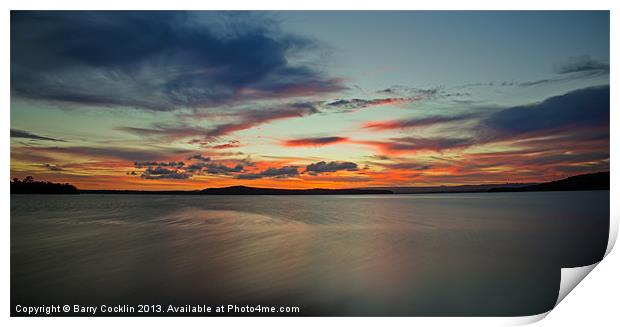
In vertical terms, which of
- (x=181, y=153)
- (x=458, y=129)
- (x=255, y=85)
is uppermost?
(x=255, y=85)

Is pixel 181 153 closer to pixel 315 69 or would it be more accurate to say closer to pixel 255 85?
pixel 255 85

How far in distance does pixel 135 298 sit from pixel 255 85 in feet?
10.7

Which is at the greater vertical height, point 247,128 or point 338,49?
point 338,49

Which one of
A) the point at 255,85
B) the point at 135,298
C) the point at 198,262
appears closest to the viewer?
the point at 135,298

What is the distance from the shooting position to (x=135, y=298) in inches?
140

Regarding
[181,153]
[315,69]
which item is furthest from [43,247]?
[315,69]

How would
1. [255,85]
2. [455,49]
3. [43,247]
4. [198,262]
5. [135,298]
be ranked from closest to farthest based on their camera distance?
[135,298] < [198,262] < [455,49] < [43,247] < [255,85]

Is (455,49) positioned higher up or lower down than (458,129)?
higher up

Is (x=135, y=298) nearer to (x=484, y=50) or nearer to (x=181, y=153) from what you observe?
(x=181, y=153)

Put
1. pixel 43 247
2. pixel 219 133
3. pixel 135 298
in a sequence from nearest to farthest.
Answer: pixel 135 298 → pixel 43 247 → pixel 219 133

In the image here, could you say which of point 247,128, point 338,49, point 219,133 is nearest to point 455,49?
point 338,49

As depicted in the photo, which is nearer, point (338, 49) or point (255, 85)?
point (338, 49)

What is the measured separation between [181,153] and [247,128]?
1.29 meters

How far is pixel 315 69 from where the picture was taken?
5.25 metres
